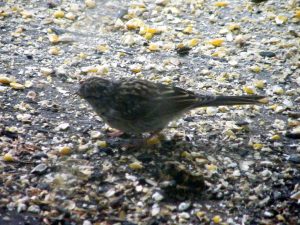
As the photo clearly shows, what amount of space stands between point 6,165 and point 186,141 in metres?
1.64

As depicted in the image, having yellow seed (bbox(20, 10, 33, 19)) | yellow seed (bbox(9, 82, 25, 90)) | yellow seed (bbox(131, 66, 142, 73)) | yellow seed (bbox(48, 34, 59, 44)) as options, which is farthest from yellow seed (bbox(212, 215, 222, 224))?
yellow seed (bbox(20, 10, 33, 19))

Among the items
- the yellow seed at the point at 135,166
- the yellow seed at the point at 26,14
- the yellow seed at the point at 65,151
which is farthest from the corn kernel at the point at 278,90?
the yellow seed at the point at 26,14

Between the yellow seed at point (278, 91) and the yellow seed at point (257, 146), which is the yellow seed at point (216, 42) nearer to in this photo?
the yellow seed at point (278, 91)

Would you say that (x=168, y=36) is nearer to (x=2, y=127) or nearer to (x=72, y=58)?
(x=72, y=58)

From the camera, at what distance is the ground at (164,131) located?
5.48 meters

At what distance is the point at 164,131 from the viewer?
6.46 metres

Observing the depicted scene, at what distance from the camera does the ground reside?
18.0 ft

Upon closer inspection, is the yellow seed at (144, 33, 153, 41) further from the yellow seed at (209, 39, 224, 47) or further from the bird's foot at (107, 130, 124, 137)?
the bird's foot at (107, 130, 124, 137)

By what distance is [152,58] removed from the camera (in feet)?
25.6

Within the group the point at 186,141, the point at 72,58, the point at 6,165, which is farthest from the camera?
the point at 72,58

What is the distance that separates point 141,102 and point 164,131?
1.58 ft

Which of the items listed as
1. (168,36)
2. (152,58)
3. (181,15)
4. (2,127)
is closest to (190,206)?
(2,127)

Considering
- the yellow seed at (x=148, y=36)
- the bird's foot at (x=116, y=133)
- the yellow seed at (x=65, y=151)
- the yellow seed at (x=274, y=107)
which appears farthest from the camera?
the yellow seed at (x=148, y=36)

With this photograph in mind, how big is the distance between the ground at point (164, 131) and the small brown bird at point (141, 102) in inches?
9.4
